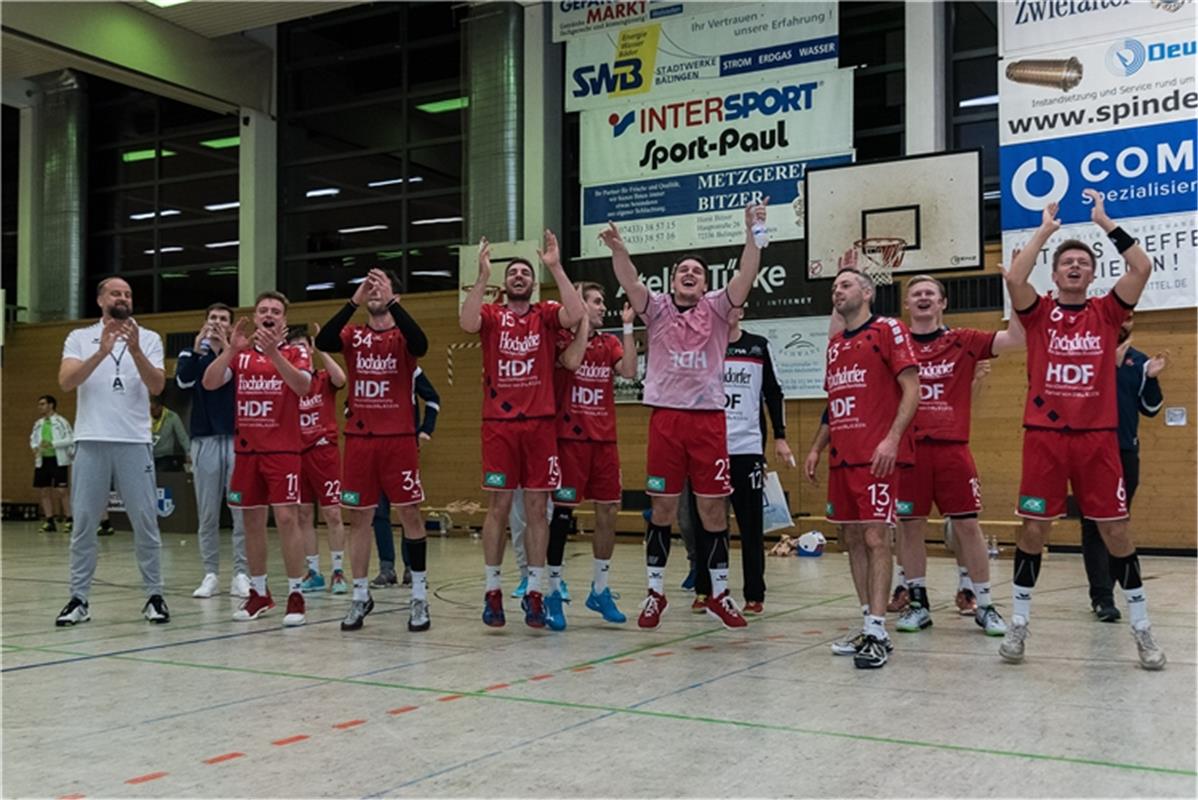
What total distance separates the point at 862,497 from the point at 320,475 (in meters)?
4.87

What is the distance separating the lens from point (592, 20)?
16531 mm

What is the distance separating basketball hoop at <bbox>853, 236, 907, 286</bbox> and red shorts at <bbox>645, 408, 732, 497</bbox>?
704cm

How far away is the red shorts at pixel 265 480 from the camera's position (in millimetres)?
7105

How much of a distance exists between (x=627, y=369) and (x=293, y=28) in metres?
16.2

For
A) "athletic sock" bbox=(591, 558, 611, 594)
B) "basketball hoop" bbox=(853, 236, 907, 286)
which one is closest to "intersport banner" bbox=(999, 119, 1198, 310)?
"basketball hoop" bbox=(853, 236, 907, 286)

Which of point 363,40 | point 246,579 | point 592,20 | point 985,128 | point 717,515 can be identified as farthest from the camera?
point 363,40

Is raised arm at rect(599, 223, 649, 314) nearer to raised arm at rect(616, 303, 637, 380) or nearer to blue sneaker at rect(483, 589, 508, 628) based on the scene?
raised arm at rect(616, 303, 637, 380)

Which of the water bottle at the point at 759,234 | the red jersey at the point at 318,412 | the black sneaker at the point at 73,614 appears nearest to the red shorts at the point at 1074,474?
the water bottle at the point at 759,234

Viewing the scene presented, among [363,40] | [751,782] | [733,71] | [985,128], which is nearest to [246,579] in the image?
[751,782]

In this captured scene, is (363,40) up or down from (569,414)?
up

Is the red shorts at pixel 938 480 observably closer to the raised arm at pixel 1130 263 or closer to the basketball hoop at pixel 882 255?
the raised arm at pixel 1130 263

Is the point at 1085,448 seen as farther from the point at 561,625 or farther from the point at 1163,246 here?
the point at 1163,246

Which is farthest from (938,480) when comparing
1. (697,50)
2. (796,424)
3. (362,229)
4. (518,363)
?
(362,229)

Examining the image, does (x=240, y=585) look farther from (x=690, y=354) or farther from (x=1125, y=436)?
(x=1125, y=436)
